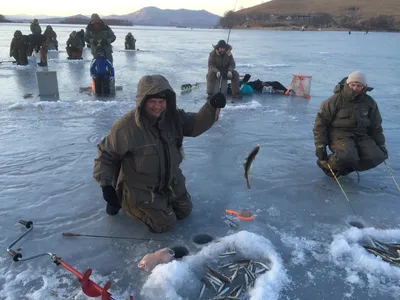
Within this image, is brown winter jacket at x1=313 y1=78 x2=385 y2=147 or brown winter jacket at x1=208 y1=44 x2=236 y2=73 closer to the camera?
brown winter jacket at x1=313 y1=78 x2=385 y2=147

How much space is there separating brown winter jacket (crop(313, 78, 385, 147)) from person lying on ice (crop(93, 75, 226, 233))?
2.18 meters

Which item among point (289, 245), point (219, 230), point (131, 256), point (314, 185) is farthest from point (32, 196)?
point (314, 185)

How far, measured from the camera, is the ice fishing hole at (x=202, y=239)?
145 inches

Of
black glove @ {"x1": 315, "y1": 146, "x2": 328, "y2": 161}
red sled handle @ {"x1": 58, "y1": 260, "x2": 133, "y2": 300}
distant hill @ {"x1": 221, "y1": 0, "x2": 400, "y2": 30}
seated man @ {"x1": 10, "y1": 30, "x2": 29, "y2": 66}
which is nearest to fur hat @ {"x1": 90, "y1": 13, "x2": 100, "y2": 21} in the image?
seated man @ {"x1": 10, "y1": 30, "x2": 29, "y2": 66}

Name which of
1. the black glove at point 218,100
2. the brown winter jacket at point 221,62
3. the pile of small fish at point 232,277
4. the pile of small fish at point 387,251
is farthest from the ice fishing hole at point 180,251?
the brown winter jacket at point 221,62

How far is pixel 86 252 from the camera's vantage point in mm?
3447

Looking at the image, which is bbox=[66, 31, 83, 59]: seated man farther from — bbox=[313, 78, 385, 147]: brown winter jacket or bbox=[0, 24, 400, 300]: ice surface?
bbox=[313, 78, 385, 147]: brown winter jacket

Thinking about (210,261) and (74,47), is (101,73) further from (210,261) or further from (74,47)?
(74,47)

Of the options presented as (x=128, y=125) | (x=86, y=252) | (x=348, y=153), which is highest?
(x=128, y=125)

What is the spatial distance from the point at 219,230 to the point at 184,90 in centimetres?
770

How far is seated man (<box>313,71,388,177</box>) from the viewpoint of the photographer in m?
4.90

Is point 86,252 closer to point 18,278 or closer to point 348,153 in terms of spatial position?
point 18,278

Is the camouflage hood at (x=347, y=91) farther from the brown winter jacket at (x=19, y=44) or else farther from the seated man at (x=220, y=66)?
the brown winter jacket at (x=19, y=44)

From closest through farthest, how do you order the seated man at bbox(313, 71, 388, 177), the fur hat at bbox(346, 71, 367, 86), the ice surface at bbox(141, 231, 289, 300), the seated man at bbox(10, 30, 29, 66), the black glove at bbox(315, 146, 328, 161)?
the ice surface at bbox(141, 231, 289, 300) → the fur hat at bbox(346, 71, 367, 86) → the seated man at bbox(313, 71, 388, 177) → the black glove at bbox(315, 146, 328, 161) → the seated man at bbox(10, 30, 29, 66)
